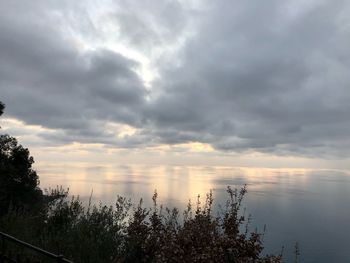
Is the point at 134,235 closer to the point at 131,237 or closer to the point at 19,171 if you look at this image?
the point at 131,237

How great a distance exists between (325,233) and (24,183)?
9868 centimetres

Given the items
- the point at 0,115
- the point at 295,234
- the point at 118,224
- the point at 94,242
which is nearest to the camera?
the point at 94,242

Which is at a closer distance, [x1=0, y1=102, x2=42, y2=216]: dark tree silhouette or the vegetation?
the vegetation

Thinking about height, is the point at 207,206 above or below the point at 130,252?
above

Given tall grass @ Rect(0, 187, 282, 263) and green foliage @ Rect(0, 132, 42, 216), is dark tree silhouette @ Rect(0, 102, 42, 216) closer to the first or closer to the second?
green foliage @ Rect(0, 132, 42, 216)

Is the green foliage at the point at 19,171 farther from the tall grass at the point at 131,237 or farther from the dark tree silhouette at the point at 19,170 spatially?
the tall grass at the point at 131,237

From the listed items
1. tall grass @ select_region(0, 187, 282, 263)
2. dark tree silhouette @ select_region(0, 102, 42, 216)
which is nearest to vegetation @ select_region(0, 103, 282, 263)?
tall grass @ select_region(0, 187, 282, 263)

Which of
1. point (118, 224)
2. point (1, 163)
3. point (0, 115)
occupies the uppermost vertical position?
point (0, 115)

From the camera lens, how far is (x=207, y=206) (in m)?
11.6

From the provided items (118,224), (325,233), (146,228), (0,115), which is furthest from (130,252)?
(325,233)

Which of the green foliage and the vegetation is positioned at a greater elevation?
the green foliage

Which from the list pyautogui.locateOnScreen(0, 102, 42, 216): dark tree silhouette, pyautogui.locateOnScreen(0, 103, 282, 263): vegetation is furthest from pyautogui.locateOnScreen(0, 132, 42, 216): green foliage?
pyautogui.locateOnScreen(0, 103, 282, 263): vegetation

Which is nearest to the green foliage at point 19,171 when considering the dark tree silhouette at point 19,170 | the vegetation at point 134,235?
the dark tree silhouette at point 19,170

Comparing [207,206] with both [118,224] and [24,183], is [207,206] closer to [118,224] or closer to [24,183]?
[118,224]
